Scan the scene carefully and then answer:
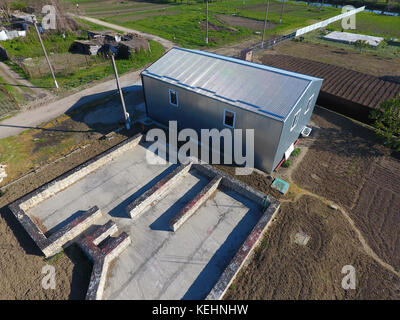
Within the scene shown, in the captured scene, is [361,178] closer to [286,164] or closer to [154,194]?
[286,164]

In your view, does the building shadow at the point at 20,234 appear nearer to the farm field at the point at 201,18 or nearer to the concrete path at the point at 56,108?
the concrete path at the point at 56,108

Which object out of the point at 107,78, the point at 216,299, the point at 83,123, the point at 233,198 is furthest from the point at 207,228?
the point at 107,78

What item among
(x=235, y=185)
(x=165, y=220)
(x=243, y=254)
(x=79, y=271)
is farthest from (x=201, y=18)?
(x=79, y=271)

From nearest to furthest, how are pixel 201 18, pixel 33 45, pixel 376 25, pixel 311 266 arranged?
1. pixel 311 266
2. pixel 33 45
3. pixel 376 25
4. pixel 201 18

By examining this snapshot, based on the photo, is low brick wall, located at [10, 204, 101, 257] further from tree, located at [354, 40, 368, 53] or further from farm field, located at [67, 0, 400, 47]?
tree, located at [354, 40, 368, 53]

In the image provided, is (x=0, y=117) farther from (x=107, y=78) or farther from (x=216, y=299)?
(x=216, y=299)

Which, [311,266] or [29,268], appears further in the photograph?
[311,266]

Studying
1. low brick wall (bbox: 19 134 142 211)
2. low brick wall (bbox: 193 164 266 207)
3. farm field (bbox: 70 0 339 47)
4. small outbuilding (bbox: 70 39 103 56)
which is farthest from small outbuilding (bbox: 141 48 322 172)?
farm field (bbox: 70 0 339 47)
